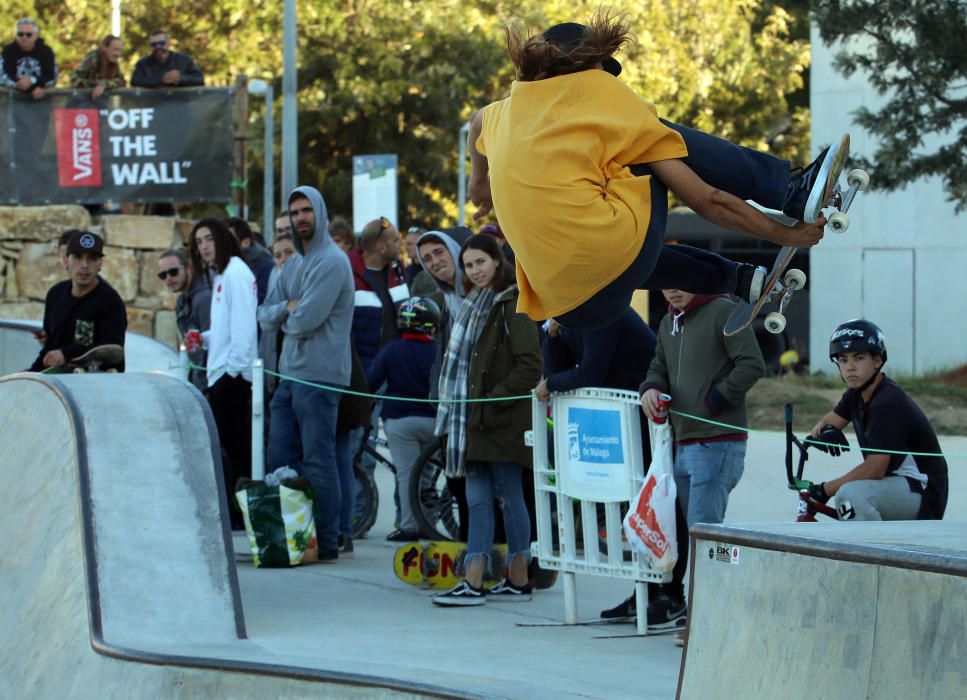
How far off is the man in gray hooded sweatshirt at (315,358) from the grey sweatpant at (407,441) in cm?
62

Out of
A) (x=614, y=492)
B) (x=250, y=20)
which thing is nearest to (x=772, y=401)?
(x=614, y=492)

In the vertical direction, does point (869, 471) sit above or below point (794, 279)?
below

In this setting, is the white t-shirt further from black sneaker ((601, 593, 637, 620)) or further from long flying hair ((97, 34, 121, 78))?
long flying hair ((97, 34, 121, 78))

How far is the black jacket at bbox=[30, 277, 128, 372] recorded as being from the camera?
8906mm

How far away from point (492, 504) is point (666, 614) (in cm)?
124

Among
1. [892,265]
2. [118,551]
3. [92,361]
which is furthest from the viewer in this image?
[892,265]

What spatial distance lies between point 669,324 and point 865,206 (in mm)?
17407

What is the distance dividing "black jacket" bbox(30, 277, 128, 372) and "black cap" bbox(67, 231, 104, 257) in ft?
0.89

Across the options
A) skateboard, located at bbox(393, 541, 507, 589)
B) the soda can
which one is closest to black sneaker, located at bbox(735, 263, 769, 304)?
the soda can

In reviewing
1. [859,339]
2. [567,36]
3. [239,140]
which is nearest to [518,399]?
[859,339]

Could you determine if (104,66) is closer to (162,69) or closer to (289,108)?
(162,69)

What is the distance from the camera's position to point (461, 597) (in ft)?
24.3

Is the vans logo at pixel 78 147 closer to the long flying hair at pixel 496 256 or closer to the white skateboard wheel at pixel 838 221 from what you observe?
the long flying hair at pixel 496 256

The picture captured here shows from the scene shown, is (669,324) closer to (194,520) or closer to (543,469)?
(543,469)
